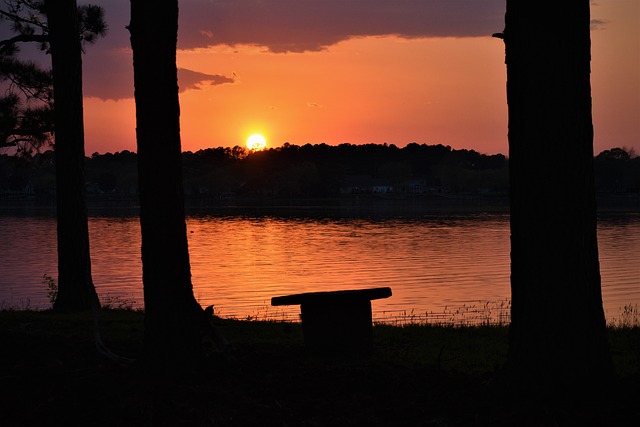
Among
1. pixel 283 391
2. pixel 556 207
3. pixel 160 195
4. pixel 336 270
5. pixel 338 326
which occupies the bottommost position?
pixel 336 270

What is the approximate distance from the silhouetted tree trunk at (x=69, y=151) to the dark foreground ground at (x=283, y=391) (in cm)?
531

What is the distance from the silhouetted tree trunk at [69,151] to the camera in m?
15.5

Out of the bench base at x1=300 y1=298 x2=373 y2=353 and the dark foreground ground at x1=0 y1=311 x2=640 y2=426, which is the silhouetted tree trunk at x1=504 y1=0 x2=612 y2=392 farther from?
the bench base at x1=300 y1=298 x2=373 y2=353

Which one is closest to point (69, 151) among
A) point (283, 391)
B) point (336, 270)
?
point (283, 391)

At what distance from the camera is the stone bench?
1012 cm

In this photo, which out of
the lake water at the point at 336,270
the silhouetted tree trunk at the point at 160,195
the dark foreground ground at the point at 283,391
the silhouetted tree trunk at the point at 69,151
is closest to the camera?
the dark foreground ground at the point at 283,391

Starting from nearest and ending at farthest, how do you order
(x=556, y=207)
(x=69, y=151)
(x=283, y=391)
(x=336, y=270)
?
(x=556, y=207), (x=283, y=391), (x=69, y=151), (x=336, y=270)

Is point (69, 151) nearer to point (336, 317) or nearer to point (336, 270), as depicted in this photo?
point (336, 317)

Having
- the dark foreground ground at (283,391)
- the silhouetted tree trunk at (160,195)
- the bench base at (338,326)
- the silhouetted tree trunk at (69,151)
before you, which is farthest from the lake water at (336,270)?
the silhouetted tree trunk at (160,195)

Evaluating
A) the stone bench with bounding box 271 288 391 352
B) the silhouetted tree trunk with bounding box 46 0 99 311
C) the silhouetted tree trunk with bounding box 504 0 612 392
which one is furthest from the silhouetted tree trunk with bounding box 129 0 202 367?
the silhouetted tree trunk with bounding box 46 0 99 311

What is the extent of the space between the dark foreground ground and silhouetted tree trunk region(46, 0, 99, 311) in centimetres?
531

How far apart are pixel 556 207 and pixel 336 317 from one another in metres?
3.62

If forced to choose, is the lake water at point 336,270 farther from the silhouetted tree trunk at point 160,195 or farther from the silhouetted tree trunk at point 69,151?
the silhouetted tree trunk at point 160,195

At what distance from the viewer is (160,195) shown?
892cm
